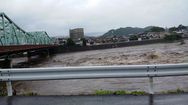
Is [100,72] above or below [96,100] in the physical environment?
above

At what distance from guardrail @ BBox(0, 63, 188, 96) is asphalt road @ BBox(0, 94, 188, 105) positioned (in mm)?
472

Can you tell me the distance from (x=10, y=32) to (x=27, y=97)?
47940mm

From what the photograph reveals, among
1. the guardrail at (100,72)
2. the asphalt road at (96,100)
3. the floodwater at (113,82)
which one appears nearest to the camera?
the asphalt road at (96,100)

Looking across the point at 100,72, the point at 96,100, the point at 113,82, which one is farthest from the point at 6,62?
the point at 96,100

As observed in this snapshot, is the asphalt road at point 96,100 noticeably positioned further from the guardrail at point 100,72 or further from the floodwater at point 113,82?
the floodwater at point 113,82

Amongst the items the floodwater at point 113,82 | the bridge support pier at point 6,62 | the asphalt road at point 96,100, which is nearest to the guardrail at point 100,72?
the asphalt road at point 96,100

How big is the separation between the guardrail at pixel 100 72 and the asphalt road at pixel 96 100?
1.55 feet

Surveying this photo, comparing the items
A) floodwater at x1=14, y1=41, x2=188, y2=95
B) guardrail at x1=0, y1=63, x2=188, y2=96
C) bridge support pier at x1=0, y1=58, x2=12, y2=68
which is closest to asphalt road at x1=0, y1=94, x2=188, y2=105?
guardrail at x1=0, y1=63, x2=188, y2=96

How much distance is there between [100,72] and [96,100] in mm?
840

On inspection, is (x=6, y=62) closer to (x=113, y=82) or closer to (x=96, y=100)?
(x=113, y=82)

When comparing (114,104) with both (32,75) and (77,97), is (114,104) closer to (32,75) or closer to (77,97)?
(77,97)

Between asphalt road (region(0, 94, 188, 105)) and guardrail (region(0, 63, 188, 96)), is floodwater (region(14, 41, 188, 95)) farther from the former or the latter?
asphalt road (region(0, 94, 188, 105))

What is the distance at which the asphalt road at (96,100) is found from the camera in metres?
8.20

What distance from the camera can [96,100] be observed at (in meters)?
8.59
